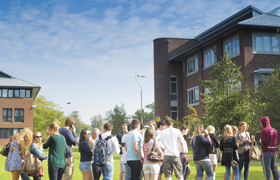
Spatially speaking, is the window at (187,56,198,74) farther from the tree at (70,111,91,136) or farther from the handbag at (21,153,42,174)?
the tree at (70,111,91,136)

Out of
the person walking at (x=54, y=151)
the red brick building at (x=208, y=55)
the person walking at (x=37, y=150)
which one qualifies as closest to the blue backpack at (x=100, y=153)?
the person walking at (x=54, y=151)

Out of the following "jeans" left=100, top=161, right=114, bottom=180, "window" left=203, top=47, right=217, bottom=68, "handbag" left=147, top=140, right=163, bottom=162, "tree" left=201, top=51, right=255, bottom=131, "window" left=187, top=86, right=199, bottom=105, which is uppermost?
"window" left=203, top=47, right=217, bottom=68

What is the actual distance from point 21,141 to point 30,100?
5269cm

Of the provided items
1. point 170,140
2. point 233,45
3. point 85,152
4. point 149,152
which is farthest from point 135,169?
→ point 233,45

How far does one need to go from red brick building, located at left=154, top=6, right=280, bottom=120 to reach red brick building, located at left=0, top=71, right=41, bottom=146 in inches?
957

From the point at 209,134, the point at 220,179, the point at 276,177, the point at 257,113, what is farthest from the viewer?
the point at 257,113

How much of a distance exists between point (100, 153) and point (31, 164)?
66.8 inches

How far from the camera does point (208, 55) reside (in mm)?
35562

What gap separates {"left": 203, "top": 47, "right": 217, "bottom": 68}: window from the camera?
3421 cm

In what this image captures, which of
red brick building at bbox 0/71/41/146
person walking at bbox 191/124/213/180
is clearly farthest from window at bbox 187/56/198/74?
person walking at bbox 191/124/213/180

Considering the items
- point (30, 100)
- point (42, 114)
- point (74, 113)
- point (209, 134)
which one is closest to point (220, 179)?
point (209, 134)

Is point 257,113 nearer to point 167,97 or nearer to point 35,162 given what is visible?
point 35,162

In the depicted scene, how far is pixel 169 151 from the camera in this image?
8.39 meters

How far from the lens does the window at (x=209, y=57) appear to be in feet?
112
